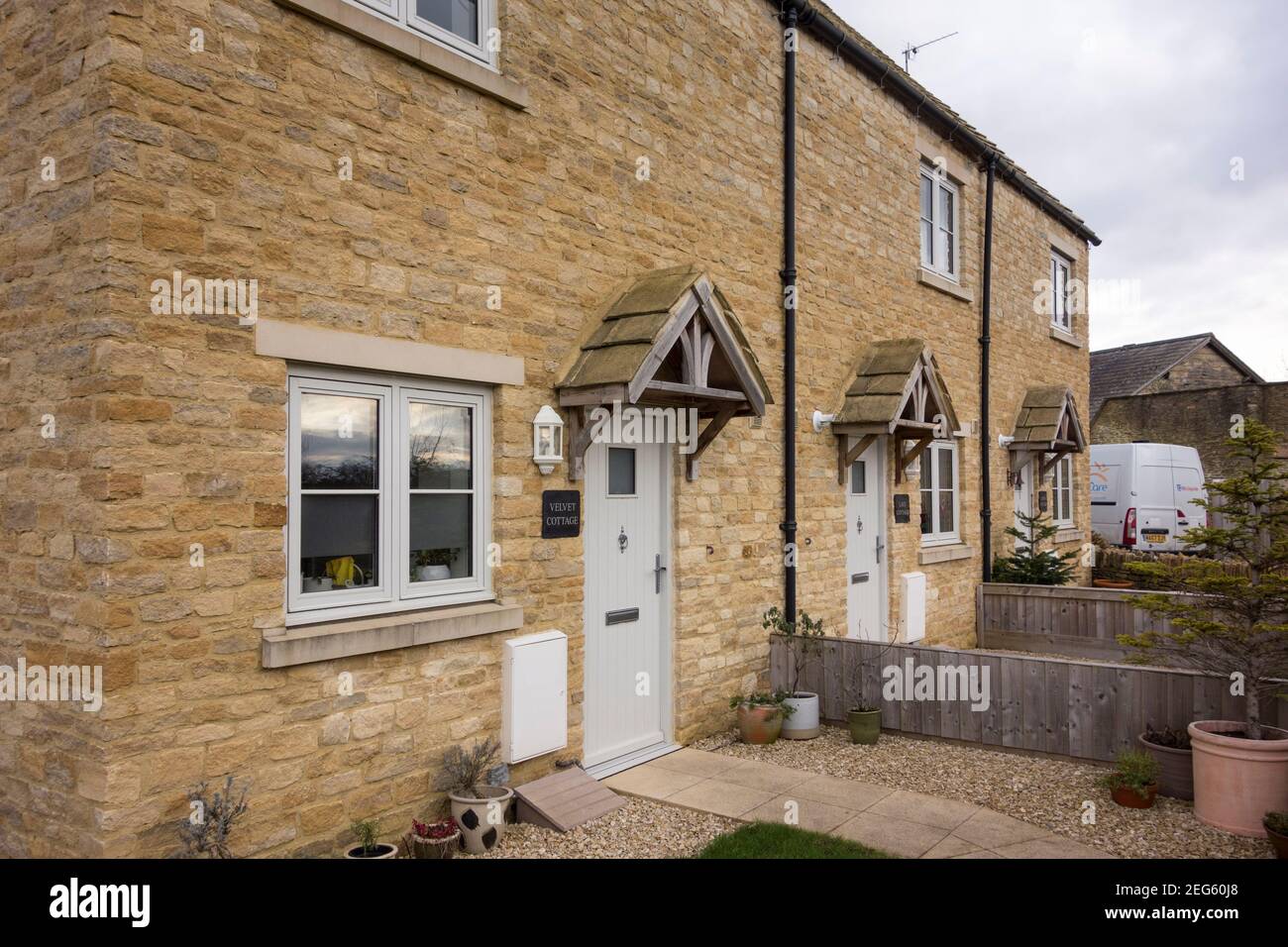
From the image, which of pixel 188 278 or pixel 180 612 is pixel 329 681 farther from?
pixel 188 278

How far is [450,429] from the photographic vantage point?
5.61 metres

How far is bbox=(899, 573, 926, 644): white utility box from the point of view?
34.3ft

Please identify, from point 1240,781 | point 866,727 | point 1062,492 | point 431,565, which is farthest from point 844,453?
point 1062,492

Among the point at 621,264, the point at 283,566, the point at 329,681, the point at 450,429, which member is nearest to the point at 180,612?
the point at 283,566

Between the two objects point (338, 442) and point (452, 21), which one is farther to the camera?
point (452, 21)

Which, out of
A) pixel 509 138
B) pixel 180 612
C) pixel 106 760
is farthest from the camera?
pixel 509 138

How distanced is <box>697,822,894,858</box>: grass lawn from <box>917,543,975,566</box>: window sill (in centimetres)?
615

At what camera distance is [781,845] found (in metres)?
5.14

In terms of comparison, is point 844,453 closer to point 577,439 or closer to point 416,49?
point 577,439

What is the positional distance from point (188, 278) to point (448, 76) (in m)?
2.09

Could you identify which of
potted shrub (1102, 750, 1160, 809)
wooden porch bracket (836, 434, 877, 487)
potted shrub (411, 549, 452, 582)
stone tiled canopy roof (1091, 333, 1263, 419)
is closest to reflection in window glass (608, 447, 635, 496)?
potted shrub (411, 549, 452, 582)

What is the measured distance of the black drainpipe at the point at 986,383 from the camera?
1254 cm

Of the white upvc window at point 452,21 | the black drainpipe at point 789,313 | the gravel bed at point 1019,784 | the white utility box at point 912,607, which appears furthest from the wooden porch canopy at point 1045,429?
the white upvc window at point 452,21

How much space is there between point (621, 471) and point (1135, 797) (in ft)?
13.4
